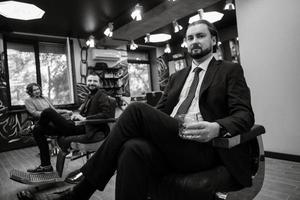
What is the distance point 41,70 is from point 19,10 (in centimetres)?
238

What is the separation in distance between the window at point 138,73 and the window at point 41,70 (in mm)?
2392

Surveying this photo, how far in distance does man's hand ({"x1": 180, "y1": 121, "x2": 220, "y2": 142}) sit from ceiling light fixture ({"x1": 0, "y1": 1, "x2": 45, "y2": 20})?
4.01 meters

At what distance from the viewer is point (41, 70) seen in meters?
6.22

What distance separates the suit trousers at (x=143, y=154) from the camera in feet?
3.44

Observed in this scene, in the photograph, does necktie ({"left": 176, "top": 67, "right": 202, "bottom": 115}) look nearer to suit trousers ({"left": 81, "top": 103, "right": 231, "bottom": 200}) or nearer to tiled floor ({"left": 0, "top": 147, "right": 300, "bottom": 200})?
suit trousers ({"left": 81, "top": 103, "right": 231, "bottom": 200})

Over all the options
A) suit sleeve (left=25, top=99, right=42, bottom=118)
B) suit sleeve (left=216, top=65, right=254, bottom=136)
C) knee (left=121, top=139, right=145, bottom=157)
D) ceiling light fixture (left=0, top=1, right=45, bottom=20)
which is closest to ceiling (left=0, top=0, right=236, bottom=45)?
ceiling light fixture (left=0, top=1, right=45, bottom=20)

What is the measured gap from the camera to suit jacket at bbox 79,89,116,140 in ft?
8.25

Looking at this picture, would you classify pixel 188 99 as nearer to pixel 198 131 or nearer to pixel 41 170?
pixel 198 131

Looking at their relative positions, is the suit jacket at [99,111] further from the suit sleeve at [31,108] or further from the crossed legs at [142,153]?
the suit sleeve at [31,108]

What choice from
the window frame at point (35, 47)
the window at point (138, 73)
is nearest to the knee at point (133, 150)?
the window frame at point (35, 47)

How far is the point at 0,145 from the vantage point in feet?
17.7

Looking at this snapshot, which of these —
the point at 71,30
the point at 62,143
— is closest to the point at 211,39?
the point at 62,143

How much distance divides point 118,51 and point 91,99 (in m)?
4.65

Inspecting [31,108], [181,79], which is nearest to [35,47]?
[31,108]
